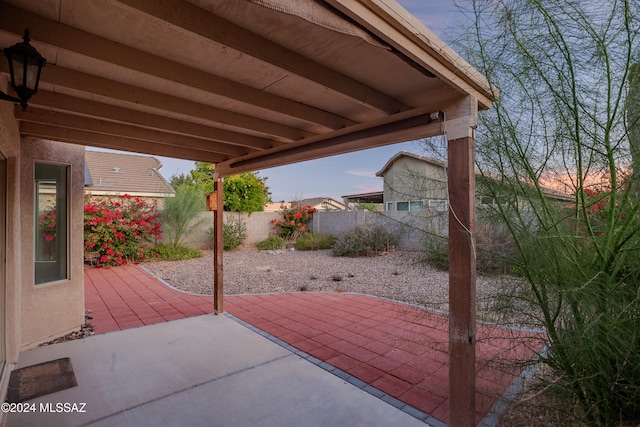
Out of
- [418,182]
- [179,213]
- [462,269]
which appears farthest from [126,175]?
[462,269]

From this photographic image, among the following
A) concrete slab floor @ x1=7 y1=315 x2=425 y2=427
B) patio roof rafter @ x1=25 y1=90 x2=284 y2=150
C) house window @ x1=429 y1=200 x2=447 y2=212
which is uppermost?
patio roof rafter @ x1=25 y1=90 x2=284 y2=150

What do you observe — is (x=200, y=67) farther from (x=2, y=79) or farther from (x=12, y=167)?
(x=12, y=167)

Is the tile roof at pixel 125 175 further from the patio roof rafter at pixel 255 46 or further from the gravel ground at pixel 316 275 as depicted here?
the patio roof rafter at pixel 255 46

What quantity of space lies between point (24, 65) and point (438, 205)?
2.83 metres

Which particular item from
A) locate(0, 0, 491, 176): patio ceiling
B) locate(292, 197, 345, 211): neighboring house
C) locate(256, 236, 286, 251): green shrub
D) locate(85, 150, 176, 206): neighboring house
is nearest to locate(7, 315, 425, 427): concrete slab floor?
locate(0, 0, 491, 176): patio ceiling

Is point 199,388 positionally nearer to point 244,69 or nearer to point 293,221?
point 244,69

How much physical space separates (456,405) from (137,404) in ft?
8.19

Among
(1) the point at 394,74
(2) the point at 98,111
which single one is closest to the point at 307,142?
(1) the point at 394,74

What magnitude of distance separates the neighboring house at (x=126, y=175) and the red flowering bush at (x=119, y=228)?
265cm

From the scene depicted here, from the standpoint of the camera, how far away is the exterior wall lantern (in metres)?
1.69

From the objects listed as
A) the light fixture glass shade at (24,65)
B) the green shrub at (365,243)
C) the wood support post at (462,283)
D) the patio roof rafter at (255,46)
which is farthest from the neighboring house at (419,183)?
the green shrub at (365,243)

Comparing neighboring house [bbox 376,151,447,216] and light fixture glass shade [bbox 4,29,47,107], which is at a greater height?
light fixture glass shade [bbox 4,29,47,107]

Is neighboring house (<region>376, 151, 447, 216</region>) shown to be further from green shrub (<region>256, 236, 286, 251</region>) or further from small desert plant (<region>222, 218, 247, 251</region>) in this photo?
small desert plant (<region>222, 218, 247, 251</region>)

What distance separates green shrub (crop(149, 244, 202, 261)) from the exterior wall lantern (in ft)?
29.7
